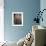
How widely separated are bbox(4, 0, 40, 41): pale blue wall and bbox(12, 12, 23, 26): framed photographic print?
0.13m

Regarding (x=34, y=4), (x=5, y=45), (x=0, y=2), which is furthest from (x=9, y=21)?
(x=5, y=45)

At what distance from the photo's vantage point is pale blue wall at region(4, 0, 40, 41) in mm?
5320

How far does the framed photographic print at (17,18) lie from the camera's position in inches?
211

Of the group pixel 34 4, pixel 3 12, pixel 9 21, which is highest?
pixel 34 4

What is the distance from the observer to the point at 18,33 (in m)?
5.36

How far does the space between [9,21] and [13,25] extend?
9.1 inches

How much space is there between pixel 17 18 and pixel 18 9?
1.24 feet

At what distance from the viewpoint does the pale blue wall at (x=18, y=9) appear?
17.5ft

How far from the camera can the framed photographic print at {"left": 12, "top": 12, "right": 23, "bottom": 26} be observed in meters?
5.37

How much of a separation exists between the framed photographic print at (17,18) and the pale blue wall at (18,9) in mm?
125

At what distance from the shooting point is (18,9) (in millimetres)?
5336

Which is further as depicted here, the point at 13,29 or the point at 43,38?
the point at 13,29

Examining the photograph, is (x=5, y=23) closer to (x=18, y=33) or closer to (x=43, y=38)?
(x=18, y=33)

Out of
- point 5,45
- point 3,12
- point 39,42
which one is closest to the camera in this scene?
point 39,42
